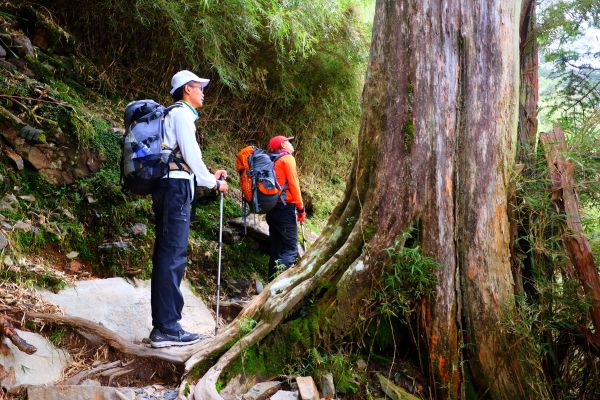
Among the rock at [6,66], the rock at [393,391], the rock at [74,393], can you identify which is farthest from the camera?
the rock at [6,66]

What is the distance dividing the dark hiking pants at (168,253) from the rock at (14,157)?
187 cm

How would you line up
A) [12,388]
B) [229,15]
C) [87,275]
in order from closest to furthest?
[12,388]
[87,275]
[229,15]

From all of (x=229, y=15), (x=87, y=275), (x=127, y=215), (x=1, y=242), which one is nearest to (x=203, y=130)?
(x=229, y=15)

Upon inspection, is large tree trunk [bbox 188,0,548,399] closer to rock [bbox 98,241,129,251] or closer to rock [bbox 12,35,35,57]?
rock [bbox 98,241,129,251]

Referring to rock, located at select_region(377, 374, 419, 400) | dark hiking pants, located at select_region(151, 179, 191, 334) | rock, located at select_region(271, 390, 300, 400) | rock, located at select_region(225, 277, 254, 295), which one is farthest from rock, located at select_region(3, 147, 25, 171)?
rock, located at select_region(377, 374, 419, 400)

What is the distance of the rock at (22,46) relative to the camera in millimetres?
5449

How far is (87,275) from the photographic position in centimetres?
448

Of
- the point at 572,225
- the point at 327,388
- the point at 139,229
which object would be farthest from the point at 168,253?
the point at 572,225

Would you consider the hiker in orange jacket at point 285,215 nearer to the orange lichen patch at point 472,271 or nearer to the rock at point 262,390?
the rock at point 262,390

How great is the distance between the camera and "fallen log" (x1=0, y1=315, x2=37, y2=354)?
2893mm

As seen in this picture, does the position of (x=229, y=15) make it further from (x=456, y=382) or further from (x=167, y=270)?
(x=456, y=382)

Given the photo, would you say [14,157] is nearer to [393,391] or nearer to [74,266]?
[74,266]

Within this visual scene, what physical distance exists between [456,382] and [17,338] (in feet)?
9.46

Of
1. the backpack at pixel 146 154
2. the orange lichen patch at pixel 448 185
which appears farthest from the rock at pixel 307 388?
the backpack at pixel 146 154
